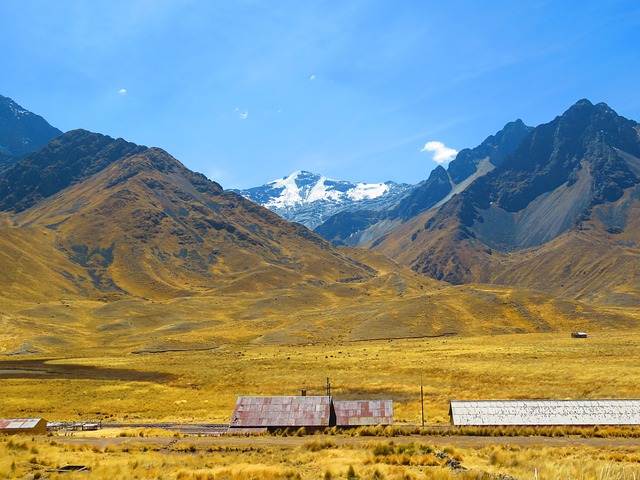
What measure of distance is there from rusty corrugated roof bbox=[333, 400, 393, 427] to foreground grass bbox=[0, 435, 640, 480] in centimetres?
656

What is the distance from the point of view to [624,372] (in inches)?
2800

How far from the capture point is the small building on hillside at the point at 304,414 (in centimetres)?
4134

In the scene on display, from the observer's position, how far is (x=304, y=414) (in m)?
42.2

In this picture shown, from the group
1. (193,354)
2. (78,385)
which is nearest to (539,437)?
(78,385)

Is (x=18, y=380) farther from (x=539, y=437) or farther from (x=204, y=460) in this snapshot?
(x=539, y=437)

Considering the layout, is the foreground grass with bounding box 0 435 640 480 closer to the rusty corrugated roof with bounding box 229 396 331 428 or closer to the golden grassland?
the golden grassland

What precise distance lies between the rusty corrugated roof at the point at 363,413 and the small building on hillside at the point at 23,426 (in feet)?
77.9

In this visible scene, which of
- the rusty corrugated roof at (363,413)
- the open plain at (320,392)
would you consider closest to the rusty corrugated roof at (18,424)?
the open plain at (320,392)

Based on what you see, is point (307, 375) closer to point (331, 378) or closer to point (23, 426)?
point (331, 378)

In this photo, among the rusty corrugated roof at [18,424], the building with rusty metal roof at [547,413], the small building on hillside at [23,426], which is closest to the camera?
the building with rusty metal roof at [547,413]

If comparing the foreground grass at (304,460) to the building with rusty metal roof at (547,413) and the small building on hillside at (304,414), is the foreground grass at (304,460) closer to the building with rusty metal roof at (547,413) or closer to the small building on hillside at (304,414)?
the small building on hillside at (304,414)

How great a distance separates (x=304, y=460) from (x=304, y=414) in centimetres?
1447

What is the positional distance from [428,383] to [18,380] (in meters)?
62.5

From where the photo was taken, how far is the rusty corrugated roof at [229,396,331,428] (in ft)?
136
